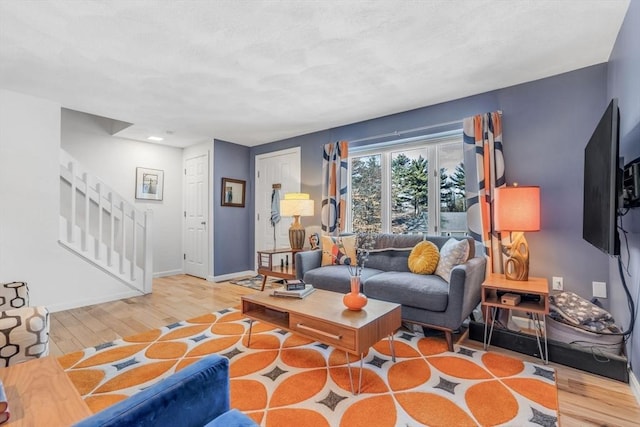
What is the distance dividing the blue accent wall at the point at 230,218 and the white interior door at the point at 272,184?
0.23 m

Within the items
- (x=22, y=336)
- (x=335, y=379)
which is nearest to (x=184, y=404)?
(x=22, y=336)

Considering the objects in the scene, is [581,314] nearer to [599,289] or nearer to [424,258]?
[599,289]

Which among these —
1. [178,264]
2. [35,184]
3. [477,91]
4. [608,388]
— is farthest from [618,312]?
[178,264]

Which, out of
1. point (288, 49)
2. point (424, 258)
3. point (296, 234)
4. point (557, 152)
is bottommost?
point (424, 258)

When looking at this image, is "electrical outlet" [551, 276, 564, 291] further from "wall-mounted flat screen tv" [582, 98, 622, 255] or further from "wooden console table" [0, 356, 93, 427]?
"wooden console table" [0, 356, 93, 427]

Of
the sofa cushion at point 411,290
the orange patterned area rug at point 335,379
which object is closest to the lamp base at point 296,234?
the sofa cushion at point 411,290

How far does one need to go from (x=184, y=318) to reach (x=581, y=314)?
3407 mm

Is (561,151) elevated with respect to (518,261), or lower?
elevated

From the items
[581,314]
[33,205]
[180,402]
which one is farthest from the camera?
[33,205]

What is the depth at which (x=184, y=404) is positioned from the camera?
33.5 inches

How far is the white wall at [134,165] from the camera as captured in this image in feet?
14.7

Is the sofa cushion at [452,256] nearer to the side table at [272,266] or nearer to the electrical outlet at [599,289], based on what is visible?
the electrical outlet at [599,289]

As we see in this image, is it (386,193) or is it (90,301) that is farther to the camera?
(386,193)

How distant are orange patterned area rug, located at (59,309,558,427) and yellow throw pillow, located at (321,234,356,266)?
1.07 meters
